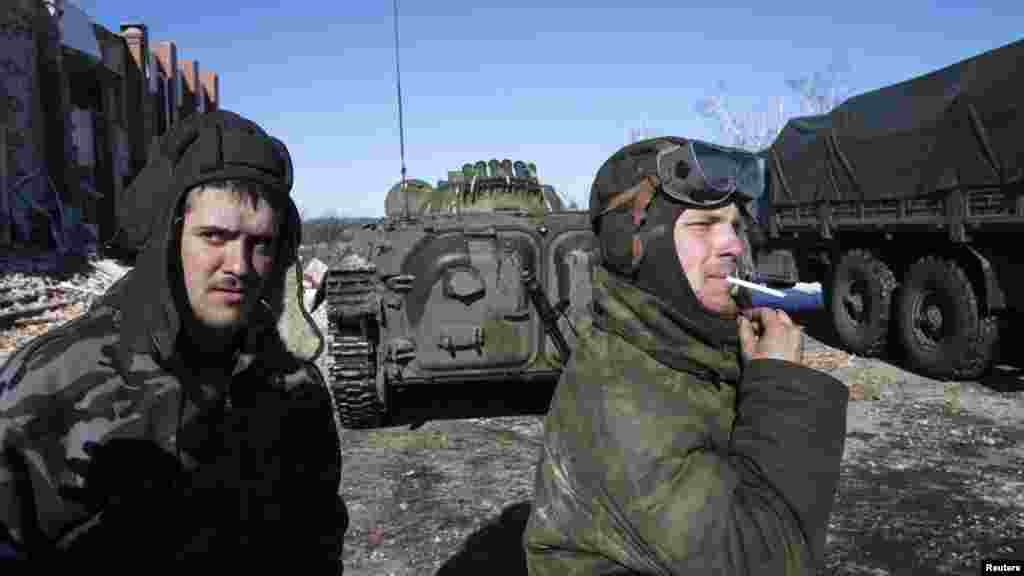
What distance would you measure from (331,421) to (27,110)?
20269 millimetres

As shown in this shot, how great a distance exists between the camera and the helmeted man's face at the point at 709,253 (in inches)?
62.7

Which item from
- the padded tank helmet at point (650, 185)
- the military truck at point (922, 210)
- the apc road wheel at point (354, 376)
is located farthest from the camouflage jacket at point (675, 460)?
the military truck at point (922, 210)

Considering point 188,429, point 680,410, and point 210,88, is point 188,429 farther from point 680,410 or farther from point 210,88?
point 210,88

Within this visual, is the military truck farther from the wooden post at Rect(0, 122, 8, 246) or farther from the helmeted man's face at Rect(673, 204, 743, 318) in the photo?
the wooden post at Rect(0, 122, 8, 246)

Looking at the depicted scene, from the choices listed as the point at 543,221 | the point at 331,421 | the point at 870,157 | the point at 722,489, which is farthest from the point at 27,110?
the point at 722,489

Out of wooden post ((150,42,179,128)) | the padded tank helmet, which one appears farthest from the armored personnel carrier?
wooden post ((150,42,179,128))

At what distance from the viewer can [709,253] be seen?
1.61m

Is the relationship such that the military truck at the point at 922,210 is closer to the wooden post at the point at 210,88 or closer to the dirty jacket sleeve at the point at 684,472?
the dirty jacket sleeve at the point at 684,472

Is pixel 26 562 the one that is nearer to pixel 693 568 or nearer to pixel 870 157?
pixel 693 568

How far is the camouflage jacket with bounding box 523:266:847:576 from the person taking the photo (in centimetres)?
130

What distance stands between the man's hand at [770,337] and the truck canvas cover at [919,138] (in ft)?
22.0

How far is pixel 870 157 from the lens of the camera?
29.9 ft

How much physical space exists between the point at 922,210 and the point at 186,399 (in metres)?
8.51

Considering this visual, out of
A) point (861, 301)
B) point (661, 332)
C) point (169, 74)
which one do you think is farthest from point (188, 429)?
point (169, 74)
